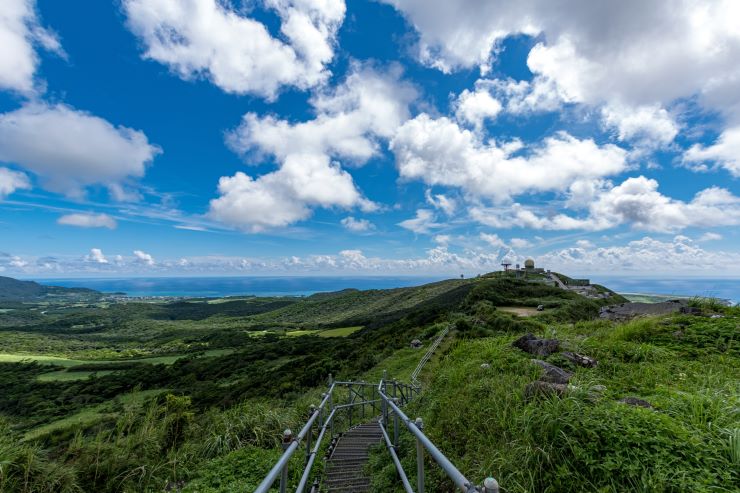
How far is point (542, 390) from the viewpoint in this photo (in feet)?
15.7

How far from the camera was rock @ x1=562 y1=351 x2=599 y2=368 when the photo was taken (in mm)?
7159

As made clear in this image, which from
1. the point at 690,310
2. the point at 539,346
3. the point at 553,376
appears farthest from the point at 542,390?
the point at 690,310

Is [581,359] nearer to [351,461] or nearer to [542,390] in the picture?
[542,390]

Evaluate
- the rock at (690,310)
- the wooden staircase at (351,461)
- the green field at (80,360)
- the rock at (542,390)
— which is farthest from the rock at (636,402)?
the green field at (80,360)

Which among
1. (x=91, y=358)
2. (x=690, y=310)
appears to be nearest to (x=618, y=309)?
(x=690, y=310)

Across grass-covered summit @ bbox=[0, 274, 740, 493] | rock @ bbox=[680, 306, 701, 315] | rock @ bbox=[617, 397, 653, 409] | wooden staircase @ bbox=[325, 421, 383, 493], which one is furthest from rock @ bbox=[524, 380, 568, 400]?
rock @ bbox=[680, 306, 701, 315]

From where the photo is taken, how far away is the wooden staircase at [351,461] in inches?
194

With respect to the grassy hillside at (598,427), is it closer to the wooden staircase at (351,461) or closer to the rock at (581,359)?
the rock at (581,359)

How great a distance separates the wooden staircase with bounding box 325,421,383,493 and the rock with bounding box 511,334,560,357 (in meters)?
4.48

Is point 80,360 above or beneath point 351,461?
beneath

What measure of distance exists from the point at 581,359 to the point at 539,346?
1044mm

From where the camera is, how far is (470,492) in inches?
66.7

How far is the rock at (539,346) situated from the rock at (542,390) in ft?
10.9

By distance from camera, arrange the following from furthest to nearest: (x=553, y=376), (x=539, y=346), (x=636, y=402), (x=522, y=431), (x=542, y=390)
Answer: (x=539, y=346) < (x=553, y=376) < (x=542, y=390) < (x=636, y=402) < (x=522, y=431)
